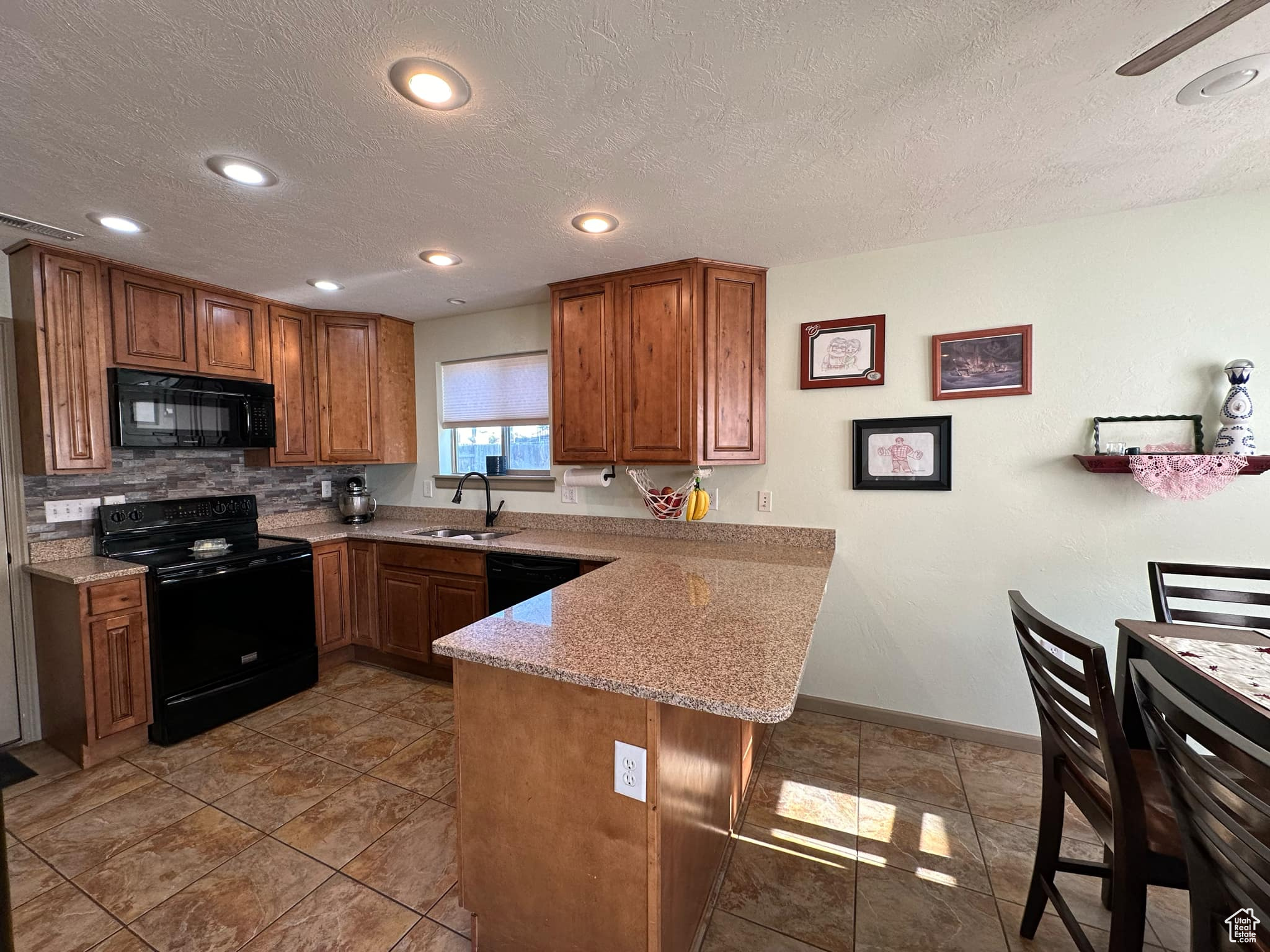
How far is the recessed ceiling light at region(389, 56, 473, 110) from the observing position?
136cm

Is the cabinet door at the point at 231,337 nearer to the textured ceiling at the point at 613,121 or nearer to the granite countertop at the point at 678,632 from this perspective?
the textured ceiling at the point at 613,121

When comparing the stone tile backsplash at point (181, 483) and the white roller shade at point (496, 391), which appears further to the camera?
the white roller shade at point (496, 391)

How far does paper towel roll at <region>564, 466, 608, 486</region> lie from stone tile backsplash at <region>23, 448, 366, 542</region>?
1.93 metres

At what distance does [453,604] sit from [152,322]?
6.91ft

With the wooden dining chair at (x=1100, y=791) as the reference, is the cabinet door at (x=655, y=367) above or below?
above

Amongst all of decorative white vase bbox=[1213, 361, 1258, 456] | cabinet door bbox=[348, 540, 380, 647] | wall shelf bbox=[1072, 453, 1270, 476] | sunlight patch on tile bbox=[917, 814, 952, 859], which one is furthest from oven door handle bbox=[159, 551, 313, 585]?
decorative white vase bbox=[1213, 361, 1258, 456]

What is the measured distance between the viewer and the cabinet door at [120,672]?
239 centimetres

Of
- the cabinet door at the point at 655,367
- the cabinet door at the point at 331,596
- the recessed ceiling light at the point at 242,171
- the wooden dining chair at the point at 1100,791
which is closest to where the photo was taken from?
the wooden dining chair at the point at 1100,791

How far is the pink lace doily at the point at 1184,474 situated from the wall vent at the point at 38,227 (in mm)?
4377

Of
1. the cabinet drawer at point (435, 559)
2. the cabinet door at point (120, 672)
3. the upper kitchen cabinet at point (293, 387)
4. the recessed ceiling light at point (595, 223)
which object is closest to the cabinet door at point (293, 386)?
the upper kitchen cabinet at point (293, 387)

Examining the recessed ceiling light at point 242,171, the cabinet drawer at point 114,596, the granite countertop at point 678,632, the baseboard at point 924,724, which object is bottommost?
the baseboard at point 924,724

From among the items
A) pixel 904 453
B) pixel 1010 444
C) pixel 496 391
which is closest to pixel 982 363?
pixel 1010 444

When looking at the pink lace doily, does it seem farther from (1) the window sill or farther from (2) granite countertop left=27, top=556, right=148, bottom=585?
(2) granite countertop left=27, top=556, right=148, bottom=585

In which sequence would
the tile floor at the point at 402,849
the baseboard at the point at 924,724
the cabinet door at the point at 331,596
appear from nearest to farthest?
the tile floor at the point at 402,849, the baseboard at the point at 924,724, the cabinet door at the point at 331,596
